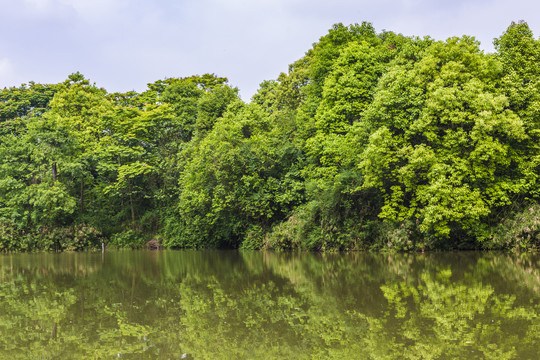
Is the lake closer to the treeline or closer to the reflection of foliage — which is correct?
the reflection of foliage

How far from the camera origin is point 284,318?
846 cm

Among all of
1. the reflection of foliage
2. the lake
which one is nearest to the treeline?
the lake

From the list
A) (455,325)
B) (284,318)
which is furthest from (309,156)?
(455,325)

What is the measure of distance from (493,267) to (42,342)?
1372cm

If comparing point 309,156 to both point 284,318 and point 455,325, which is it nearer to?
point 284,318

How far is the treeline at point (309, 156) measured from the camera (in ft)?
77.7

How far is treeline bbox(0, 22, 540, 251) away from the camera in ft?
77.7

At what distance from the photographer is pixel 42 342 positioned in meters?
7.20

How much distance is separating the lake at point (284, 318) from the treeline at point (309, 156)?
413 inches

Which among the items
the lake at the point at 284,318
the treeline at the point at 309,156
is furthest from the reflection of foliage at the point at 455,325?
the treeline at the point at 309,156

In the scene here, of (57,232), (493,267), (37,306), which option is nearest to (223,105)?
(57,232)

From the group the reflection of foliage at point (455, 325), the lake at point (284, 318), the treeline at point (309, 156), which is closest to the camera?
the reflection of foliage at point (455, 325)

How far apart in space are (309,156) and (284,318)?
2581cm

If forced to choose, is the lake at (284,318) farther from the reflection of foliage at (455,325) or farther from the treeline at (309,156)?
the treeline at (309,156)
